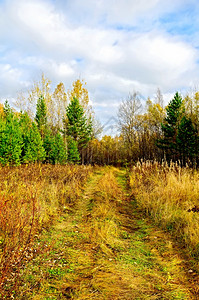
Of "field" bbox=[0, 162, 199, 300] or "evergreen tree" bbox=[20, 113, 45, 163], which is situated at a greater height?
"evergreen tree" bbox=[20, 113, 45, 163]

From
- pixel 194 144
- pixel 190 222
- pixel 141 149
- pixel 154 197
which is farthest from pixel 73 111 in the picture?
pixel 190 222

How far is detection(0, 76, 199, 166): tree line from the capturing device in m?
17.0

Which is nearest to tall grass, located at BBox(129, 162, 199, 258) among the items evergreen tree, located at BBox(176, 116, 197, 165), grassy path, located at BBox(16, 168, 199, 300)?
grassy path, located at BBox(16, 168, 199, 300)

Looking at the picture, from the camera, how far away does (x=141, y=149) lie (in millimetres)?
30484

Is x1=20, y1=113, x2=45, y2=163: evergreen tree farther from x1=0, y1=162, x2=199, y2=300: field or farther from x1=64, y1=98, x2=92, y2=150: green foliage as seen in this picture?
x1=0, y1=162, x2=199, y2=300: field

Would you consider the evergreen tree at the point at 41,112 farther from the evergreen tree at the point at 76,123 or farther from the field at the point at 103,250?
the field at the point at 103,250

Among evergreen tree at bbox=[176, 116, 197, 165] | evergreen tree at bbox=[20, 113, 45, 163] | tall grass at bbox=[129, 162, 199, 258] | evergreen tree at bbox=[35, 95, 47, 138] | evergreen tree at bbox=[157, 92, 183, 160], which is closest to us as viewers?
tall grass at bbox=[129, 162, 199, 258]

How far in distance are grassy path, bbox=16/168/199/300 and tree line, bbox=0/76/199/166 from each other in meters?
9.32

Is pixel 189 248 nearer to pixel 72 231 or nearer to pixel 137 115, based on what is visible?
pixel 72 231

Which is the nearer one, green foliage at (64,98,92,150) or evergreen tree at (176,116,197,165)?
evergreen tree at (176,116,197,165)

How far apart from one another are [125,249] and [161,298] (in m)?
1.21

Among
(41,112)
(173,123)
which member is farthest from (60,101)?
(173,123)

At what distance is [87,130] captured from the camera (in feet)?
86.5

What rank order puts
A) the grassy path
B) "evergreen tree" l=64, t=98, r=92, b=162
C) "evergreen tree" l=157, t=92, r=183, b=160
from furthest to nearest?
"evergreen tree" l=157, t=92, r=183, b=160
"evergreen tree" l=64, t=98, r=92, b=162
the grassy path
